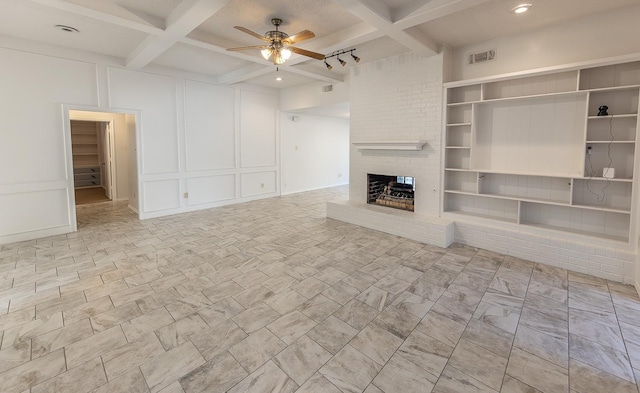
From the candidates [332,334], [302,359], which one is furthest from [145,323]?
[332,334]

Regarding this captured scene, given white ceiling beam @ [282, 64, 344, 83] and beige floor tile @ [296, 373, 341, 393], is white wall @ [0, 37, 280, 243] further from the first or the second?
beige floor tile @ [296, 373, 341, 393]

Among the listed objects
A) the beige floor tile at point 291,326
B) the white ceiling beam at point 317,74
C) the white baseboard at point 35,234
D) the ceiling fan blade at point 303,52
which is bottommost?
the beige floor tile at point 291,326

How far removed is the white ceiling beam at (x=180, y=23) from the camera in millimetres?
2957

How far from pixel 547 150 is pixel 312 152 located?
20.2 feet

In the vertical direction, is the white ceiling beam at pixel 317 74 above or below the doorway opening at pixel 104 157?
above

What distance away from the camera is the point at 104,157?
8555 mm

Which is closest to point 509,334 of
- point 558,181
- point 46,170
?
point 558,181

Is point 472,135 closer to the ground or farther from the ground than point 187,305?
farther from the ground

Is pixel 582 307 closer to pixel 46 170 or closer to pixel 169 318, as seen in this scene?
pixel 169 318

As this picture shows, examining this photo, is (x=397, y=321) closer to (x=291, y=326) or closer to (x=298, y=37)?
(x=291, y=326)

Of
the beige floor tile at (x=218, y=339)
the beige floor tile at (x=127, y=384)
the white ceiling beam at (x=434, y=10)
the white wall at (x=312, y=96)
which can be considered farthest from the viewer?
the white wall at (x=312, y=96)

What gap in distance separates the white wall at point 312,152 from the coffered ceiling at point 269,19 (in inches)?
143

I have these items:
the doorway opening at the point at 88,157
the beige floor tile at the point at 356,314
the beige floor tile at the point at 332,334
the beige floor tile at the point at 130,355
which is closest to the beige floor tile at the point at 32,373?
the beige floor tile at the point at 130,355

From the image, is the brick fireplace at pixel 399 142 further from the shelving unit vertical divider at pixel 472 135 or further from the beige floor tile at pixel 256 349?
the beige floor tile at pixel 256 349
